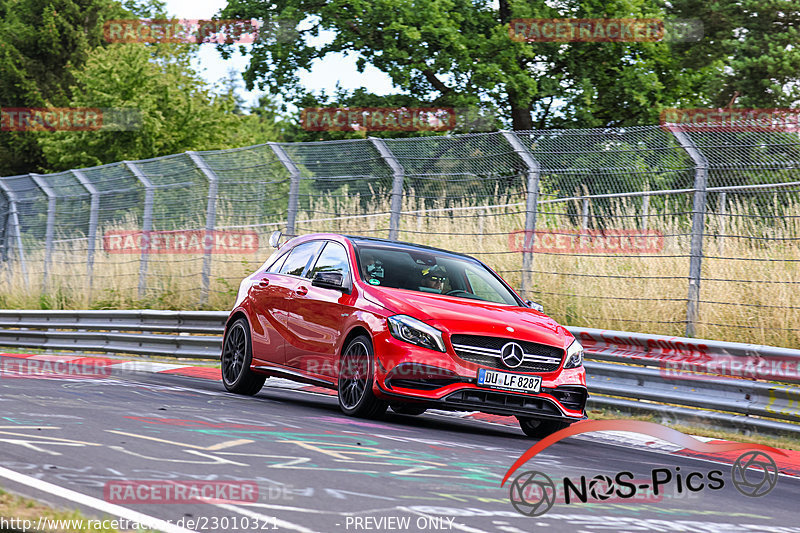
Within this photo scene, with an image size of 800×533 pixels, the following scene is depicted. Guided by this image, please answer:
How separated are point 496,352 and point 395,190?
6.25 meters

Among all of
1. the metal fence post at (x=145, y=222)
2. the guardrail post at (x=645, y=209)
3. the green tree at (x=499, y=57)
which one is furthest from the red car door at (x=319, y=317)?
the green tree at (x=499, y=57)

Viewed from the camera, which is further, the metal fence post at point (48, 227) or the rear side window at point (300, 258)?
the metal fence post at point (48, 227)

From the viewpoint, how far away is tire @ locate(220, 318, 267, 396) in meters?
11.2

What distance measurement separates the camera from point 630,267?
13.3 meters

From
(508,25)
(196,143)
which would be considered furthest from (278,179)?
(196,143)

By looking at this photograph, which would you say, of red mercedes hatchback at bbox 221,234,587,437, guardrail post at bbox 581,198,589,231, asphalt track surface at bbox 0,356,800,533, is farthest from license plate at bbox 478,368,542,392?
guardrail post at bbox 581,198,589,231

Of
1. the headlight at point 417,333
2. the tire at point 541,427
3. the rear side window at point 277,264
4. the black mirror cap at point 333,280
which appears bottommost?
the tire at point 541,427

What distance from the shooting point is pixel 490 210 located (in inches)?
594

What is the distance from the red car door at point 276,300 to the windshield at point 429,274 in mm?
935

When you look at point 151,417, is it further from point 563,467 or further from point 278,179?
→ point 278,179

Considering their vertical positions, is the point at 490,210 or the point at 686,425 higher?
the point at 490,210

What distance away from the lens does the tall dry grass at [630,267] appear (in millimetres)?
11703

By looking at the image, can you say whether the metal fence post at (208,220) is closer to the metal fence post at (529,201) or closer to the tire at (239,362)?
the metal fence post at (529,201)

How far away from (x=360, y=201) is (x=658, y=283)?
18.0 ft
